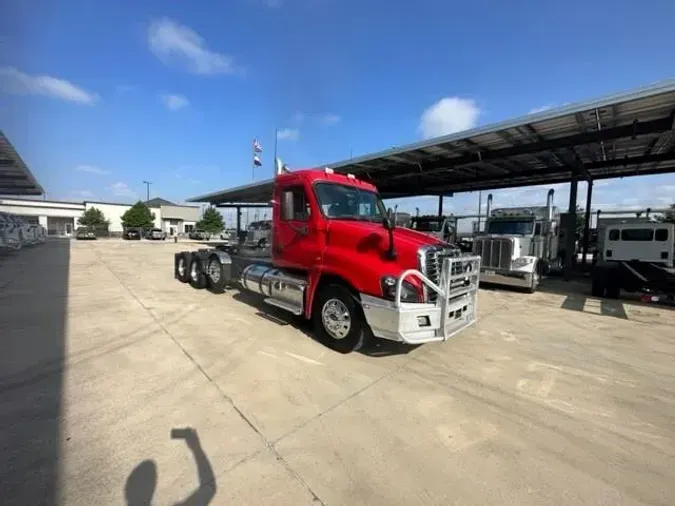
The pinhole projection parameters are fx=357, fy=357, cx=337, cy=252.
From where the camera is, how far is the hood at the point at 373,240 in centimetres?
465

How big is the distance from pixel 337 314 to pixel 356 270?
78 centimetres

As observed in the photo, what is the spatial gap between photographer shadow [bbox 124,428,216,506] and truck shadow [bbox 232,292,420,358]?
9.59 ft

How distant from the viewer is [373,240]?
4.89m

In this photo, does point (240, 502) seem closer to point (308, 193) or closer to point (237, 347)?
point (237, 347)

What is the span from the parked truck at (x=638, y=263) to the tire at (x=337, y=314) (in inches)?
355

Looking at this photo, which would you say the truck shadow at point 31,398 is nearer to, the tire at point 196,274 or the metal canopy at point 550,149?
the tire at point 196,274

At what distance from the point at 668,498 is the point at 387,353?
321cm

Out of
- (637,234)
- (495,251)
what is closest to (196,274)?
(495,251)

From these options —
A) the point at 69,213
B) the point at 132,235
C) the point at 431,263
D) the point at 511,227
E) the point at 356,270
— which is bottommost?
the point at 132,235

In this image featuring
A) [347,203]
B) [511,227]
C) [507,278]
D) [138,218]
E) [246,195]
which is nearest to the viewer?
[347,203]

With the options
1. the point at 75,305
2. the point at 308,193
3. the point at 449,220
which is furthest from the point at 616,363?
the point at 449,220

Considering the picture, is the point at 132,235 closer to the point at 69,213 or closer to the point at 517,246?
the point at 69,213

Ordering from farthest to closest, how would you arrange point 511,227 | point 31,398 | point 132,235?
1. point 132,235
2. point 511,227
3. point 31,398

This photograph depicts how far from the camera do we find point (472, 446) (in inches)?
121
